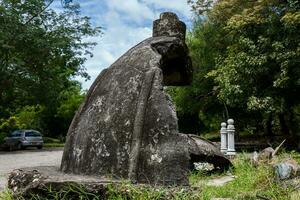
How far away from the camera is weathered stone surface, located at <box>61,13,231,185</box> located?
15.3 ft

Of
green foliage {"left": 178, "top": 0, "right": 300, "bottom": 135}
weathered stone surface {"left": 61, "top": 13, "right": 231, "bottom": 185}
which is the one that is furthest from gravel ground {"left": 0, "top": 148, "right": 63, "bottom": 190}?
green foliage {"left": 178, "top": 0, "right": 300, "bottom": 135}

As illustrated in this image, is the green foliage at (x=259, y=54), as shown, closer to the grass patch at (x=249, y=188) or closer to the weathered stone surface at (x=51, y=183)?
the grass patch at (x=249, y=188)

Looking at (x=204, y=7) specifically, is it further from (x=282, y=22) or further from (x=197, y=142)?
(x=197, y=142)

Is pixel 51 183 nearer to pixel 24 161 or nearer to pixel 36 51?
pixel 24 161

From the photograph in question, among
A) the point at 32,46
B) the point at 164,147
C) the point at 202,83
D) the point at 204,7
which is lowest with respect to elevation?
the point at 164,147

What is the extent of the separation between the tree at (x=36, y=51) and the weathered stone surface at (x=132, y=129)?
2349 cm

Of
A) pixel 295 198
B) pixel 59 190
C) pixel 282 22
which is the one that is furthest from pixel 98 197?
pixel 282 22

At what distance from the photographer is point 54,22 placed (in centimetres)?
3194

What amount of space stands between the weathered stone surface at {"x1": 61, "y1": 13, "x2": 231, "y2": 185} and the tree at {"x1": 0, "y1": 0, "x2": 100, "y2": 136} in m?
23.5

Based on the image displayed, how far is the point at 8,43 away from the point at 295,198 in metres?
25.3

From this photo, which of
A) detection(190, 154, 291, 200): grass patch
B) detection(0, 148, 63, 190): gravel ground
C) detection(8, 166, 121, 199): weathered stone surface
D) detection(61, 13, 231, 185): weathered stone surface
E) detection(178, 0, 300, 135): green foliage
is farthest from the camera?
detection(178, 0, 300, 135): green foliage

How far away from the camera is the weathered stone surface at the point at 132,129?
4664 millimetres

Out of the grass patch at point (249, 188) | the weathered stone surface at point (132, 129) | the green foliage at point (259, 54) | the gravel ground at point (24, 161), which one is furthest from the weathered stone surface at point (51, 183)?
the green foliage at point (259, 54)

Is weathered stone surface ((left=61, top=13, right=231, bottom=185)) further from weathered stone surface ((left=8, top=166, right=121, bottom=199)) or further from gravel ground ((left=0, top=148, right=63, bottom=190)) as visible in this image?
gravel ground ((left=0, top=148, right=63, bottom=190))
